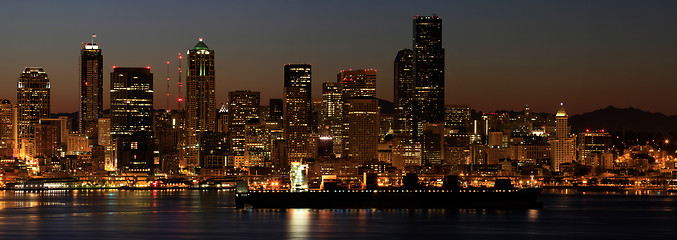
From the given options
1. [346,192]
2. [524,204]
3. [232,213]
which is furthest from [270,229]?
[524,204]

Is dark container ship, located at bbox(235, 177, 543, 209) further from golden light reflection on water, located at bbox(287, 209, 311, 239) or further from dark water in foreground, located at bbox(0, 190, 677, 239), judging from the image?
golden light reflection on water, located at bbox(287, 209, 311, 239)

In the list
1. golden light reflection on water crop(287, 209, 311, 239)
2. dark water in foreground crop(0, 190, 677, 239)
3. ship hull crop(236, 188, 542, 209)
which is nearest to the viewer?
golden light reflection on water crop(287, 209, 311, 239)

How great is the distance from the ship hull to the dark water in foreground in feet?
10.4

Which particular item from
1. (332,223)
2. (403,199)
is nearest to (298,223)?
(332,223)

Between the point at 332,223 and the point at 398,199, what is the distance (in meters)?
26.5

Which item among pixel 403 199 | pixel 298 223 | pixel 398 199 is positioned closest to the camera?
pixel 298 223

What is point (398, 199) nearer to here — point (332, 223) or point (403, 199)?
point (403, 199)

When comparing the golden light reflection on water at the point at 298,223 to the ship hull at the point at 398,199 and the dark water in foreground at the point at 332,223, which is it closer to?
the dark water in foreground at the point at 332,223

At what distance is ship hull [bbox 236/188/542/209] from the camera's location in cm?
12112

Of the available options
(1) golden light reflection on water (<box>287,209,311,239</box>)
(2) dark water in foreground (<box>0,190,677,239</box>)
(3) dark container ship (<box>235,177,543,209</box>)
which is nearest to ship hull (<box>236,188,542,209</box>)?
(3) dark container ship (<box>235,177,543,209</box>)

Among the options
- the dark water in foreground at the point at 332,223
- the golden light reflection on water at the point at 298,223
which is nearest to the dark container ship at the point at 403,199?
the dark water in foreground at the point at 332,223

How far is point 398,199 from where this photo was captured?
122500 millimetres

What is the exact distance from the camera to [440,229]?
9088cm

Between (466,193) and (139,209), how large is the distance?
39001 mm
